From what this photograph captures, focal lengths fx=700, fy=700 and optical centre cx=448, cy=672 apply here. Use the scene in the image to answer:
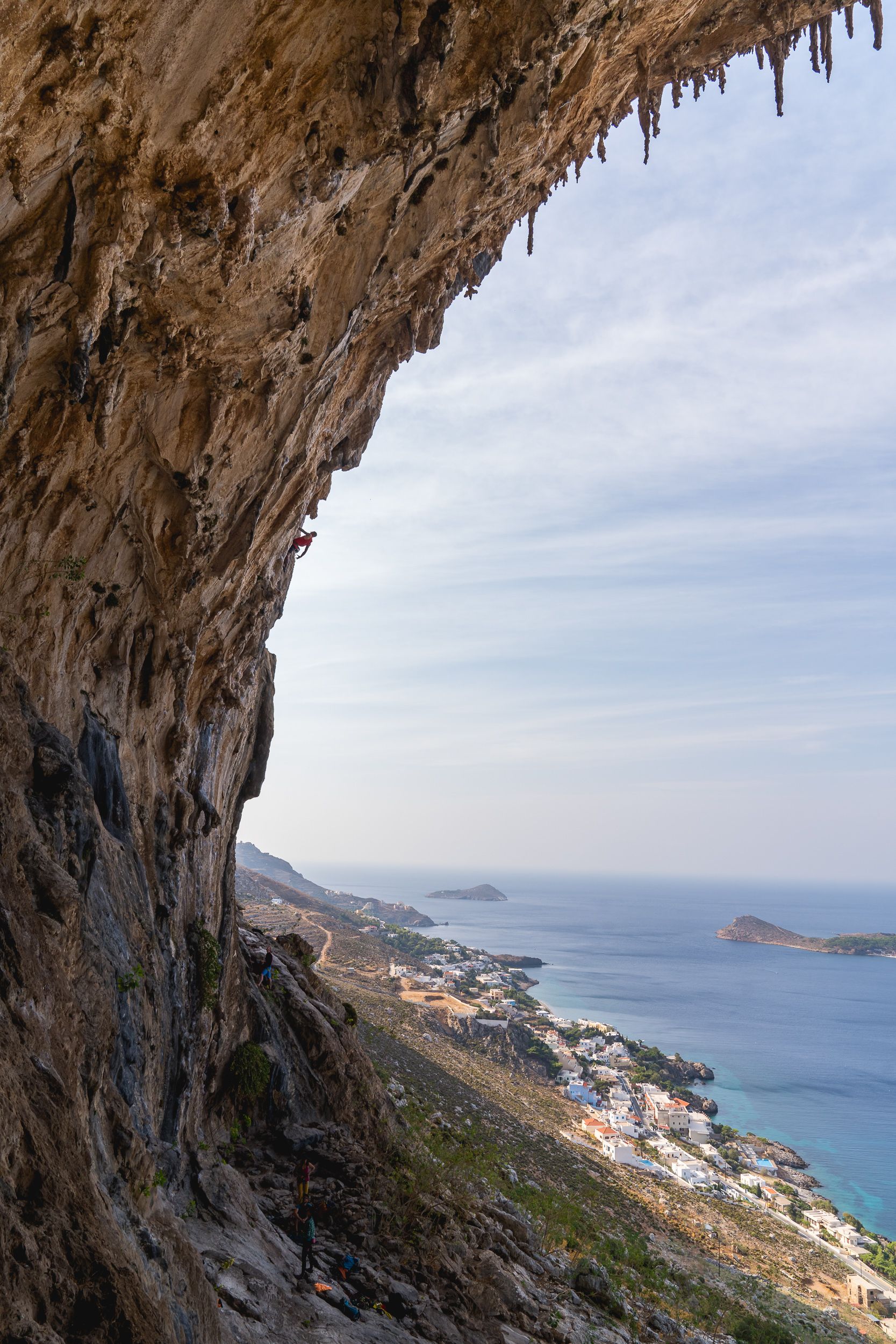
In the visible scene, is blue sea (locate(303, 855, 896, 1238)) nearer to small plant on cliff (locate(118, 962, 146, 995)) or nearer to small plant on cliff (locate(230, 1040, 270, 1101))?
small plant on cliff (locate(230, 1040, 270, 1101))

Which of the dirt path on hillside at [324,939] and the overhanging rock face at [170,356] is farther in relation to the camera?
the dirt path on hillside at [324,939]

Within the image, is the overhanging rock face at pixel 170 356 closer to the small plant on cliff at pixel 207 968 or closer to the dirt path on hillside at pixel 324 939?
the small plant on cliff at pixel 207 968

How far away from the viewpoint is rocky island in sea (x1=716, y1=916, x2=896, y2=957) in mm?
144500

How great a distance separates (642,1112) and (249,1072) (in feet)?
140

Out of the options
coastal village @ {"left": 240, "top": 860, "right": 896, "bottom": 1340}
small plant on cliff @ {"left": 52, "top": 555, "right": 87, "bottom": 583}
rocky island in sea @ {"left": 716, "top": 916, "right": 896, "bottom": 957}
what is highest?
small plant on cliff @ {"left": 52, "top": 555, "right": 87, "bottom": 583}

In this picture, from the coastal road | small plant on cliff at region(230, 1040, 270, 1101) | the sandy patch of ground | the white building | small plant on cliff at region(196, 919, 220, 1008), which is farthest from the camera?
the sandy patch of ground

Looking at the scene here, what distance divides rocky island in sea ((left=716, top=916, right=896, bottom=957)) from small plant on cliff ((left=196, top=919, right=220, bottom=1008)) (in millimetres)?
164821

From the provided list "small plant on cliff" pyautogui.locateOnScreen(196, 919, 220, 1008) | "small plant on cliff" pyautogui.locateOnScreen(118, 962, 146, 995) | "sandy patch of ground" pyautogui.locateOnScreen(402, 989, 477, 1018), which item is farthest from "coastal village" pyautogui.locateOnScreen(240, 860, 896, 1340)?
"small plant on cliff" pyautogui.locateOnScreen(118, 962, 146, 995)

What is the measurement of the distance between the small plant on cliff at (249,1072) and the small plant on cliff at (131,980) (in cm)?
547

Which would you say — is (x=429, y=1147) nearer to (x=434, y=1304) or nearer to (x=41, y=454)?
(x=434, y=1304)

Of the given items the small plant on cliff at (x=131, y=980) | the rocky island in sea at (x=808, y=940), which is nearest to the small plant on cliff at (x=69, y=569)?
the small plant on cliff at (x=131, y=980)

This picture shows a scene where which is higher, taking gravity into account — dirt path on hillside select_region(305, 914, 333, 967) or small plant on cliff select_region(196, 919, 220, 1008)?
small plant on cliff select_region(196, 919, 220, 1008)

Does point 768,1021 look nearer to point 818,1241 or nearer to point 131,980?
point 818,1241

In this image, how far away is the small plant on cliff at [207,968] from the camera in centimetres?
1146
